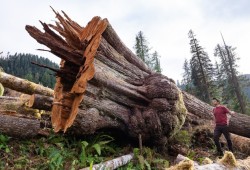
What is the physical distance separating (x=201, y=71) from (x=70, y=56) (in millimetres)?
34913

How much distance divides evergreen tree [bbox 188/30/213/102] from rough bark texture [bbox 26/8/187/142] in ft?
104

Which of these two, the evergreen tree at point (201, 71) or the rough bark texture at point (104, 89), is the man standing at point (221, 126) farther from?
the evergreen tree at point (201, 71)

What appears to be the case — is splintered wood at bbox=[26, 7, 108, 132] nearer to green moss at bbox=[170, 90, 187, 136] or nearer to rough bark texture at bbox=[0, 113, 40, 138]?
rough bark texture at bbox=[0, 113, 40, 138]

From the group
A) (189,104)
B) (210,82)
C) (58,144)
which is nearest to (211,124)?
(189,104)

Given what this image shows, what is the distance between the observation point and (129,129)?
8.33m

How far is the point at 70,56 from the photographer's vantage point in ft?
25.1

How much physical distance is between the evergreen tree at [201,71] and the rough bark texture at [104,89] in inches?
1251

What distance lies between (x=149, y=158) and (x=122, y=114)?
4.66 feet

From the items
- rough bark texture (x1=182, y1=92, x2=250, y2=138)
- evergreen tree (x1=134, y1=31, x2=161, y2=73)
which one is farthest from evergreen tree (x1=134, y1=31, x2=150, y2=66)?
rough bark texture (x1=182, y1=92, x2=250, y2=138)

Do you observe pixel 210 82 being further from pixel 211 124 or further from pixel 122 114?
pixel 122 114

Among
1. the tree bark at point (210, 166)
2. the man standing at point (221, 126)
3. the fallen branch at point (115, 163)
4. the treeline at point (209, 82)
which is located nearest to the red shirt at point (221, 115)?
the man standing at point (221, 126)

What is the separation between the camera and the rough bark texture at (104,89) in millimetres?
7465

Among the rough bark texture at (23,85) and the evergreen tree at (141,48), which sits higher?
→ the evergreen tree at (141,48)

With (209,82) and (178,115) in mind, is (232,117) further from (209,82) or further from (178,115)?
(209,82)
